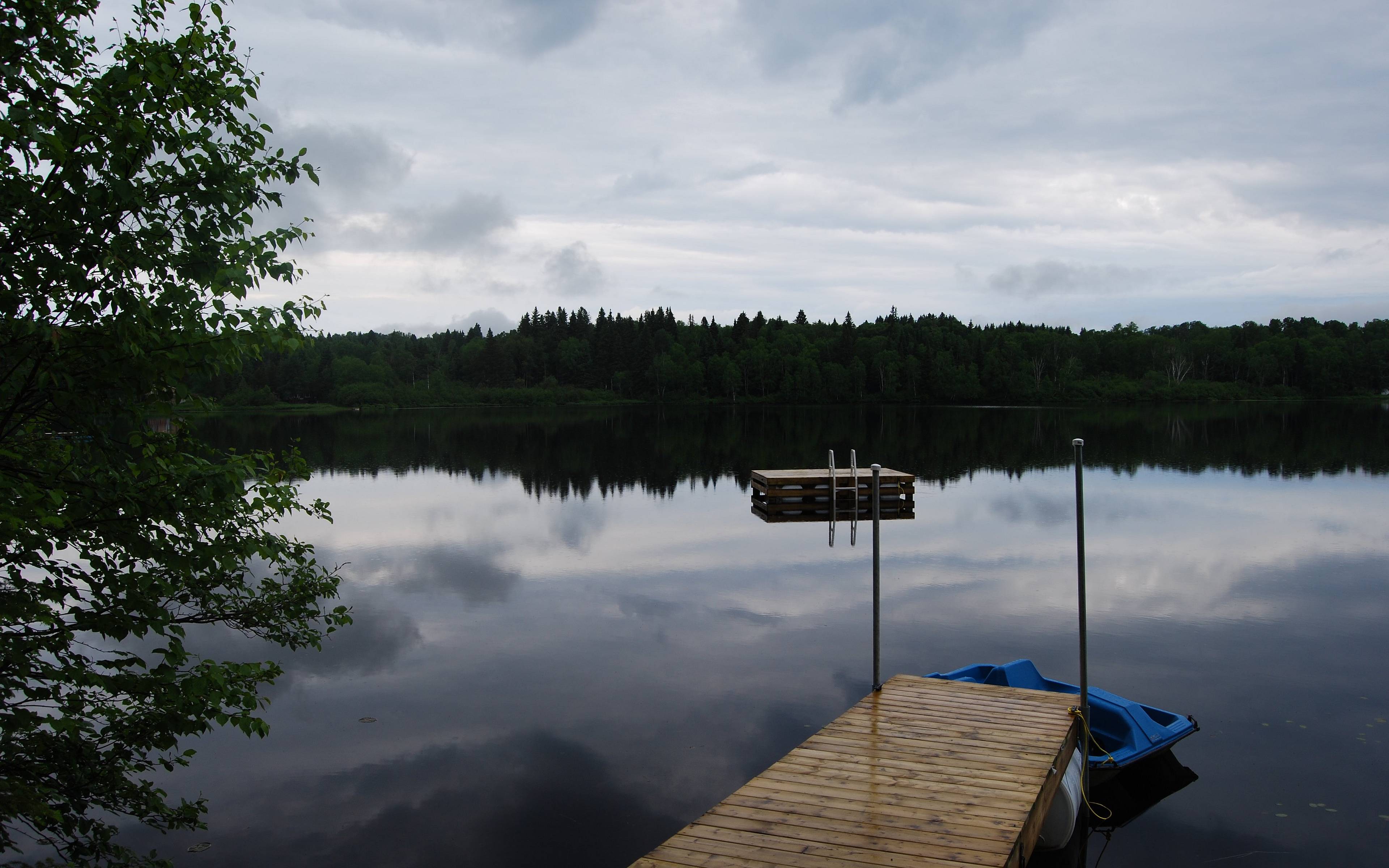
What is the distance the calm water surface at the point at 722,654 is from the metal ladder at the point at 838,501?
0.62 metres

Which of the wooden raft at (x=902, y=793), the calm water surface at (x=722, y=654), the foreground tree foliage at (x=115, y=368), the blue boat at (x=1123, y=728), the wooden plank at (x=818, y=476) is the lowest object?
the calm water surface at (x=722, y=654)

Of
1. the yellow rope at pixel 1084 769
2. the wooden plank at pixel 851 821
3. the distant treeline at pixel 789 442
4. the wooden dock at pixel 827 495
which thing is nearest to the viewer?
the wooden plank at pixel 851 821

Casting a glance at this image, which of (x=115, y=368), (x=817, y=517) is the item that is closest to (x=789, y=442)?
(x=817, y=517)

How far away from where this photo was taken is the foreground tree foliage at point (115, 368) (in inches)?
192

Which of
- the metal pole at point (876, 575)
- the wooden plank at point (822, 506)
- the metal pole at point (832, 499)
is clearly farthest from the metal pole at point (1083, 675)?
the wooden plank at point (822, 506)

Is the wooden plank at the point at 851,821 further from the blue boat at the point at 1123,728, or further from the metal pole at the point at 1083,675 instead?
the blue boat at the point at 1123,728

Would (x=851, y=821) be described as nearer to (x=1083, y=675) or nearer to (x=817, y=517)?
(x=1083, y=675)

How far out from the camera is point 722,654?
1345cm

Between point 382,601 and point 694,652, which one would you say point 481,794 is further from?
point 382,601

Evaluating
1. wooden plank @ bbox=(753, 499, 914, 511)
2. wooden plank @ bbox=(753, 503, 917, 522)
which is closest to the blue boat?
wooden plank @ bbox=(753, 503, 917, 522)

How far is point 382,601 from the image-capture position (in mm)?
16844

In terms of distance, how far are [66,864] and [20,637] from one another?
1.62 metres

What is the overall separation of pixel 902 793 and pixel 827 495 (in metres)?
19.9

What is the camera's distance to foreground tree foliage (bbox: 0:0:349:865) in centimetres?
488
